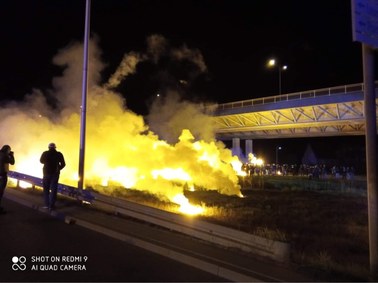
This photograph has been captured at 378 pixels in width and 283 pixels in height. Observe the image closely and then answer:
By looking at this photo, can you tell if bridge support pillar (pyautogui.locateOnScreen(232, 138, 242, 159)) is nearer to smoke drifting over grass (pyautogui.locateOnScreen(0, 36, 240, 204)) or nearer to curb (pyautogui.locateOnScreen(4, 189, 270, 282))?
smoke drifting over grass (pyautogui.locateOnScreen(0, 36, 240, 204))

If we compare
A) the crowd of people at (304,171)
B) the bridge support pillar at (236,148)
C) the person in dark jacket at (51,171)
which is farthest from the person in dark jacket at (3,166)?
the bridge support pillar at (236,148)

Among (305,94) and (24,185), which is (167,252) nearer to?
(24,185)

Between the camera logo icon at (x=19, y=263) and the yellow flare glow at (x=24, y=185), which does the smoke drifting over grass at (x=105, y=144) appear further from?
the camera logo icon at (x=19, y=263)

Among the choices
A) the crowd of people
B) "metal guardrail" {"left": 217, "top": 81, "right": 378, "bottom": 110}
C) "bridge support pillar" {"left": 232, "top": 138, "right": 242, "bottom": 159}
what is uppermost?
"metal guardrail" {"left": 217, "top": 81, "right": 378, "bottom": 110}

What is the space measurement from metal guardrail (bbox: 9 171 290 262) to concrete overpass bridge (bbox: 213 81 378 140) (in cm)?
2461

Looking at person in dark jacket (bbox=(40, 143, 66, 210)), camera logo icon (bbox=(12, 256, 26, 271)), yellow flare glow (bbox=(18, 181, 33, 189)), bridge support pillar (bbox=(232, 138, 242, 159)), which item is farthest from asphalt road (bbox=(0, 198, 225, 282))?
bridge support pillar (bbox=(232, 138, 242, 159))

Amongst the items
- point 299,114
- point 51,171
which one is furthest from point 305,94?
point 51,171

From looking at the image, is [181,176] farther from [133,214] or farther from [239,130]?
[239,130]

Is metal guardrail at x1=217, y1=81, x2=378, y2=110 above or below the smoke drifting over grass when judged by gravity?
above

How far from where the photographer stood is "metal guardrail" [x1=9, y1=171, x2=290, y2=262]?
245 inches

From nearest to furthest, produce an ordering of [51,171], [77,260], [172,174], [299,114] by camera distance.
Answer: [77,260] → [51,171] → [172,174] → [299,114]

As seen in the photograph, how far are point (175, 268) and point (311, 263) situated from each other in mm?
2241

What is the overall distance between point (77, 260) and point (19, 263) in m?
0.85

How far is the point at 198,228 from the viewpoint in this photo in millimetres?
7348
